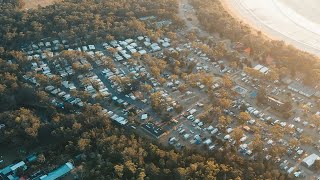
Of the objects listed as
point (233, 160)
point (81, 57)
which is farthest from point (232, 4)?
point (233, 160)

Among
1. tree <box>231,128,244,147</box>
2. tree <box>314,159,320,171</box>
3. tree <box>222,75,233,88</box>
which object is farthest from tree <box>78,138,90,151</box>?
tree <box>314,159,320,171</box>

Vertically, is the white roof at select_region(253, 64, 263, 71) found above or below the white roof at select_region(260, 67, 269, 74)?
below

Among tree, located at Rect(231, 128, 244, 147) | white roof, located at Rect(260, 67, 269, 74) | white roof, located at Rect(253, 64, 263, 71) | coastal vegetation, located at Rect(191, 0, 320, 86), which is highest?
coastal vegetation, located at Rect(191, 0, 320, 86)

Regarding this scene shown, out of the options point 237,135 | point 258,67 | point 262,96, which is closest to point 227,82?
point 262,96

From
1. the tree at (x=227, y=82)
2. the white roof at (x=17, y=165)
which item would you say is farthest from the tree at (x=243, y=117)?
the white roof at (x=17, y=165)

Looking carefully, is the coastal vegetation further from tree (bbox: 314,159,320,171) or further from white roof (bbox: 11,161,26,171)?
white roof (bbox: 11,161,26,171)

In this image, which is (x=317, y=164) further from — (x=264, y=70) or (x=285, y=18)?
(x=285, y=18)

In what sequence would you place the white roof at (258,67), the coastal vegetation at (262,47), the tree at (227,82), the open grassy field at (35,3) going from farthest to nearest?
1. the open grassy field at (35,3)
2. the white roof at (258,67)
3. the coastal vegetation at (262,47)
4. the tree at (227,82)

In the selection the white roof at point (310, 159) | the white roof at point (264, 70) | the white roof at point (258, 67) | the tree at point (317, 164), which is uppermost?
the white roof at point (264, 70)

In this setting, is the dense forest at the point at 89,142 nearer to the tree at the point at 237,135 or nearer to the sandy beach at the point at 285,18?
the tree at the point at 237,135

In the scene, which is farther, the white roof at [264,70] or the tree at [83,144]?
the white roof at [264,70]
